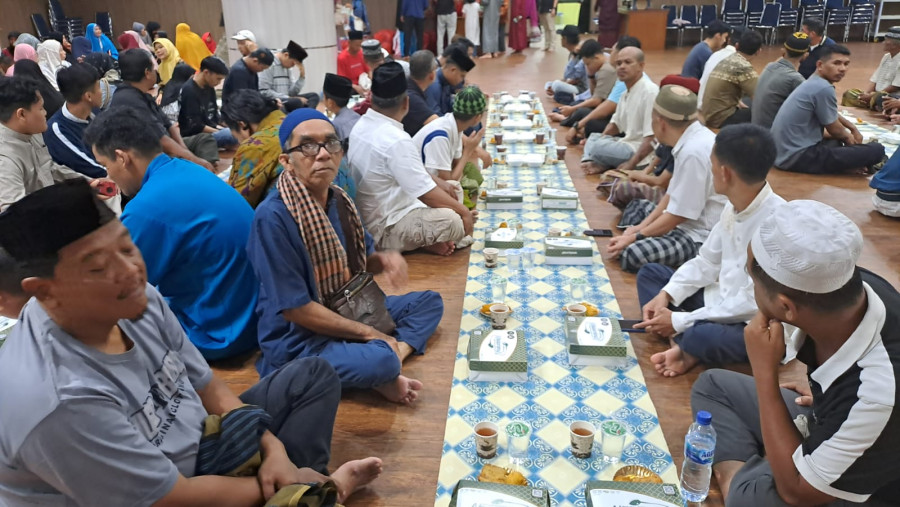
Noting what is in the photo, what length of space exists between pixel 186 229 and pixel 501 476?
156 centimetres

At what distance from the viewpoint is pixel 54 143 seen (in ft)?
13.2

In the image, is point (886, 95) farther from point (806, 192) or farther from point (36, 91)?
point (36, 91)

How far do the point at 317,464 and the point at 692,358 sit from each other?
1619mm

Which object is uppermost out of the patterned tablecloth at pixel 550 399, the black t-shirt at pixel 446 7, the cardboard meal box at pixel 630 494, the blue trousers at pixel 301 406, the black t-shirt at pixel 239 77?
the black t-shirt at pixel 446 7

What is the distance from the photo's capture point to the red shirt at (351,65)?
8.59 meters

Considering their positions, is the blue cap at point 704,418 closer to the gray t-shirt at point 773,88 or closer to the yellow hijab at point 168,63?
the gray t-shirt at point 773,88

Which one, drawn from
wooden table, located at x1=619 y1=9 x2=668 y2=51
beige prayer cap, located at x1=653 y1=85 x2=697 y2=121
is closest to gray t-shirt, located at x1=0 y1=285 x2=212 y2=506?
beige prayer cap, located at x1=653 y1=85 x2=697 y2=121

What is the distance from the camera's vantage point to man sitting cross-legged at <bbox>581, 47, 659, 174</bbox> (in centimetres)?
501

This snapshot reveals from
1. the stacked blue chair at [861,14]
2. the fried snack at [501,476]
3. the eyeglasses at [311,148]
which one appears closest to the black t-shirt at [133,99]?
the eyeglasses at [311,148]

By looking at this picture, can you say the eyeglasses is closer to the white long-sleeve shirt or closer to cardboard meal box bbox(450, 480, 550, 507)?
cardboard meal box bbox(450, 480, 550, 507)

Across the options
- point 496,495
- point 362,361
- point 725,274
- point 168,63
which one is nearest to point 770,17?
point 168,63

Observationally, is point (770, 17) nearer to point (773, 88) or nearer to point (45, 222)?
point (773, 88)

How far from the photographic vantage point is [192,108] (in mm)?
6160

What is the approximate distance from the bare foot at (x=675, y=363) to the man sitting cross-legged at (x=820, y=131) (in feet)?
11.1
